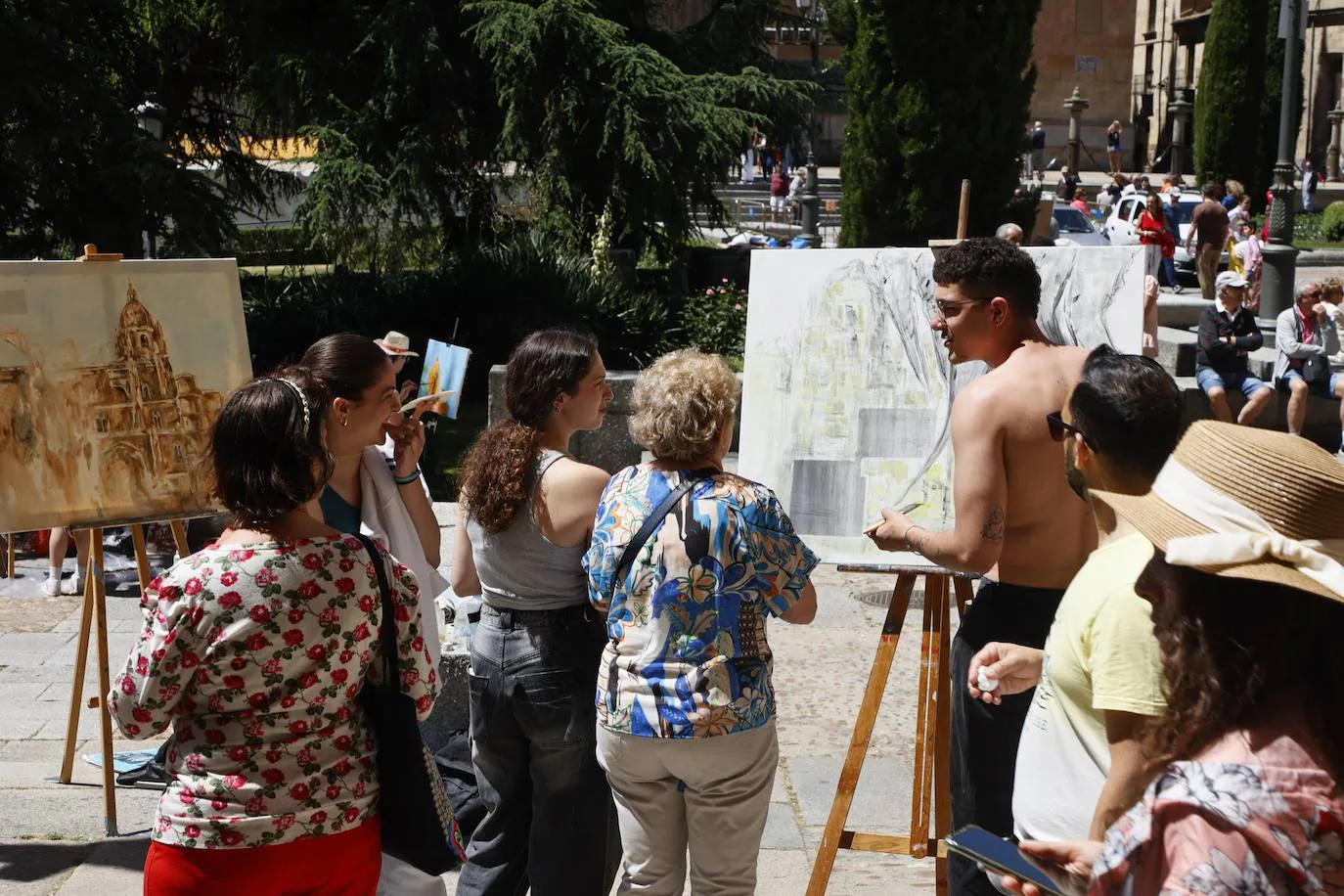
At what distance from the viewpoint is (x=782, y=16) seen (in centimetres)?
1822

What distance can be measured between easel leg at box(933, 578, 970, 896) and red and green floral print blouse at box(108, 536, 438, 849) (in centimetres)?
189

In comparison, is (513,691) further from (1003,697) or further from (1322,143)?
(1322,143)

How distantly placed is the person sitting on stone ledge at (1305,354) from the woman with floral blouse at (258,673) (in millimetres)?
10311

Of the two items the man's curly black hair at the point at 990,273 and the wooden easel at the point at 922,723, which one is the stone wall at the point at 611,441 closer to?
the wooden easel at the point at 922,723

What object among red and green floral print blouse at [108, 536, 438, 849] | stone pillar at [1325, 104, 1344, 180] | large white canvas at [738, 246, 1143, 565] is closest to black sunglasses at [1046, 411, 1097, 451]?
large white canvas at [738, 246, 1143, 565]

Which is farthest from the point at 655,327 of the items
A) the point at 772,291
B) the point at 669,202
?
the point at 772,291

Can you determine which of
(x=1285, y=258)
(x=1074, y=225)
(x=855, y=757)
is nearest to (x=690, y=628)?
(x=855, y=757)

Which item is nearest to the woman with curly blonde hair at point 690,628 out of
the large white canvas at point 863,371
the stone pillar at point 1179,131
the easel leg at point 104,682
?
the large white canvas at point 863,371

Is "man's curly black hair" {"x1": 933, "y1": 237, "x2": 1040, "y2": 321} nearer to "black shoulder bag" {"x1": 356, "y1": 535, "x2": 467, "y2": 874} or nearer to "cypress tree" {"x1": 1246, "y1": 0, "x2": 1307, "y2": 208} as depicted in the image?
"black shoulder bag" {"x1": 356, "y1": 535, "x2": 467, "y2": 874}

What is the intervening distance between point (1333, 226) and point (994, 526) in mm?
28459

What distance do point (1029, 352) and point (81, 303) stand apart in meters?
3.06

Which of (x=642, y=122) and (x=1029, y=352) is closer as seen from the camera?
(x=1029, y=352)

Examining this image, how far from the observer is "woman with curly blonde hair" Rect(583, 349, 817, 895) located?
117 inches

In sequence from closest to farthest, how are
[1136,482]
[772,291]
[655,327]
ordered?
[1136,482] → [772,291] → [655,327]
